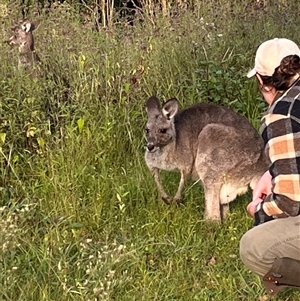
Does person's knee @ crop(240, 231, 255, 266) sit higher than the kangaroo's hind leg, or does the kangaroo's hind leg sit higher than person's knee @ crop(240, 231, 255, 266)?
person's knee @ crop(240, 231, 255, 266)

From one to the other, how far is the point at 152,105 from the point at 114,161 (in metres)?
0.64

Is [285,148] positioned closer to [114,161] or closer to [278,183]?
[278,183]

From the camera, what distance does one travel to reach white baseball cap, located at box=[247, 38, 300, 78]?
158 inches

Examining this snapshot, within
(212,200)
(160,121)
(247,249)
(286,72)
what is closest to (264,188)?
(247,249)

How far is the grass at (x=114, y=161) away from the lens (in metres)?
4.54

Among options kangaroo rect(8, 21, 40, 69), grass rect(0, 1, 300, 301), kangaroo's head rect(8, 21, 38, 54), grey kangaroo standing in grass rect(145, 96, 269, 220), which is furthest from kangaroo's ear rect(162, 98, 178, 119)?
kangaroo's head rect(8, 21, 38, 54)

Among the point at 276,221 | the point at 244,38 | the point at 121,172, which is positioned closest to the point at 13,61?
the point at 121,172

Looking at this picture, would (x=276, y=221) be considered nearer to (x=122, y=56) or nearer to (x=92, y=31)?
(x=122, y=56)

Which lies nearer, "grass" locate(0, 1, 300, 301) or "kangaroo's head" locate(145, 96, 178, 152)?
"grass" locate(0, 1, 300, 301)

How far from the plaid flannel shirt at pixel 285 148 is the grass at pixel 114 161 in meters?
0.97

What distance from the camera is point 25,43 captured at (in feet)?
22.3

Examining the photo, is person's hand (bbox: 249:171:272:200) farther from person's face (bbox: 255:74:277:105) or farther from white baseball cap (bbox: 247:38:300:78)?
white baseball cap (bbox: 247:38:300:78)

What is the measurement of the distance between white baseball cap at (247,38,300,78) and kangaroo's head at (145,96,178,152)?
193cm

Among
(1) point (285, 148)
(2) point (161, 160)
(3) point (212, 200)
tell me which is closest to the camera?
(1) point (285, 148)
